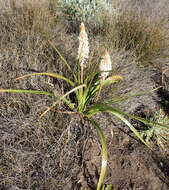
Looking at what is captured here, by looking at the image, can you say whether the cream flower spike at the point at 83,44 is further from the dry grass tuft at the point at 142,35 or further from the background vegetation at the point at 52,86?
the dry grass tuft at the point at 142,35

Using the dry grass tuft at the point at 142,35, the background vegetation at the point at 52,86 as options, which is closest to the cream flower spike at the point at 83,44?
the background vegetation at the point at 52,86

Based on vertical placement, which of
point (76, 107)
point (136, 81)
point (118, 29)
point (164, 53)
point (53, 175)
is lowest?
point (53, 175)

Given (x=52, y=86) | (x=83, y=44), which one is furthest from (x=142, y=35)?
(x=52, y=86)

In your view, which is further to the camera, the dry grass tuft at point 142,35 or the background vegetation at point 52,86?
the dry grass tuft at point 142,35

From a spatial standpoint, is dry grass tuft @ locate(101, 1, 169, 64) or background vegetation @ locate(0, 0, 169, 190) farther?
dry grass tuft @ locate(101, 1, 169, 64)

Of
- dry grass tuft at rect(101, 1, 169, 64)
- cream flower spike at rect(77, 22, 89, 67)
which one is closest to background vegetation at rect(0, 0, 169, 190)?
dry grass tuft at rect(101, 1, 169, 64)

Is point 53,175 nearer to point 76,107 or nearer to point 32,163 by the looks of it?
point 32,163

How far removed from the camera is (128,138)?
1.74m

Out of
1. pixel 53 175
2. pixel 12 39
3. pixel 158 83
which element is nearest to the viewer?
pixel 53 175

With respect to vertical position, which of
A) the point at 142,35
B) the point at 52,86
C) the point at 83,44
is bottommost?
the point at 52,86

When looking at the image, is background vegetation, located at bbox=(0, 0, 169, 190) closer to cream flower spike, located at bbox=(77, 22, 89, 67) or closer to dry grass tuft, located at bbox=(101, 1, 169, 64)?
dry grass tuft, located at bbox=(101, 1, 169, 64)

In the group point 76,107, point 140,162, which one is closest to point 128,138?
point 140,162

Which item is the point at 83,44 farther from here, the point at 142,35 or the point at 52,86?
the point at 142,35

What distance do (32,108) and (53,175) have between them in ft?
1.90
